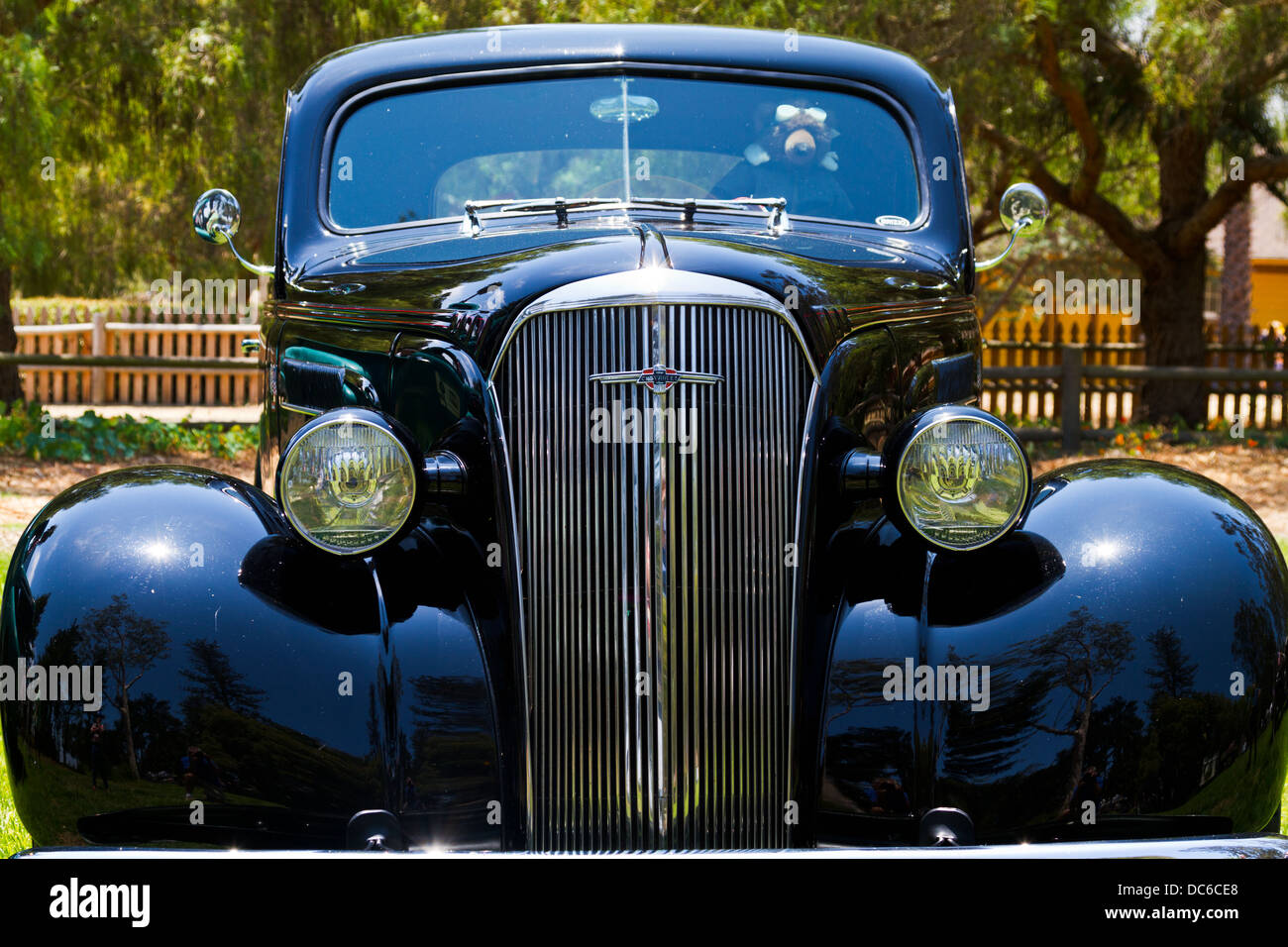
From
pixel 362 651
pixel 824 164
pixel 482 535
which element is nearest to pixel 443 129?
pixel 824 164

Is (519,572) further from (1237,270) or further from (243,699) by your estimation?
(1237,270)

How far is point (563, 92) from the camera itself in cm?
362

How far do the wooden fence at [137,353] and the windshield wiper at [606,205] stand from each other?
17029 millimetres

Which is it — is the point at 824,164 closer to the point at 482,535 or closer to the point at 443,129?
the point at 443,129

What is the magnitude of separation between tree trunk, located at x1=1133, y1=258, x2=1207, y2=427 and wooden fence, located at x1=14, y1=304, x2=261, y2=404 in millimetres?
12499

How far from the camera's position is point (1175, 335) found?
1666 centimetres

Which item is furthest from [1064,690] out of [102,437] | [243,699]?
[102,437]

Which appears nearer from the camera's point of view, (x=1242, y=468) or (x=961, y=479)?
(x=961, y=479)

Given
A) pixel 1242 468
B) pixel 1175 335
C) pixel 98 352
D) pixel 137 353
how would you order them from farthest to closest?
pixel 137 353, pixel 98 352, pixel 1175 335, pixel 1242 468

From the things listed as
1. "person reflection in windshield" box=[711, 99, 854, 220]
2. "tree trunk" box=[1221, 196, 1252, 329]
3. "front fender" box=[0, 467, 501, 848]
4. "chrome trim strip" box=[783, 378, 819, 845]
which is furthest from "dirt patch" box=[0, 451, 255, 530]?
"tree trunk" box=[1221, 196, 1252, 329]

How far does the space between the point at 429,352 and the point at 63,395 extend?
18.9m

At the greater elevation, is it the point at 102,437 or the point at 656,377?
the point at 102,437

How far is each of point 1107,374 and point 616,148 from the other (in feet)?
44.2

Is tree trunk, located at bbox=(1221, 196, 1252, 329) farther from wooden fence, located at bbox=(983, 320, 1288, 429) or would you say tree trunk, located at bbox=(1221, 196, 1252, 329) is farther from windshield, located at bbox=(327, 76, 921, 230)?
windshield, located at bbox=(327, 76, 921, 230)
